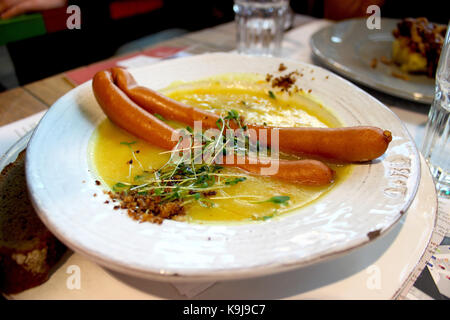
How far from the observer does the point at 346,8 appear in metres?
3.77

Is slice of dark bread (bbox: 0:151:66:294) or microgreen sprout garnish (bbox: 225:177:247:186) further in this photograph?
microgreen sprout garnish (bbox: 225:177:247:186)

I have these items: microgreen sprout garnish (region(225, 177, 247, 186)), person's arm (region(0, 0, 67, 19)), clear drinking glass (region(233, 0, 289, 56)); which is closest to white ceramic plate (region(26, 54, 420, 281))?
microgreen sprout garnish (region(225, 177, 247, 186))

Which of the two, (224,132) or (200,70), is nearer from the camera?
(224,132)

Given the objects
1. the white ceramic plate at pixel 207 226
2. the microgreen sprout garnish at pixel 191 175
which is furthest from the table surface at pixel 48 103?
the microgreen sprout garnish at pixel 191 175

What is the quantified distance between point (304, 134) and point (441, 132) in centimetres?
69

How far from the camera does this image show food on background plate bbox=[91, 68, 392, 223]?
1.26 m

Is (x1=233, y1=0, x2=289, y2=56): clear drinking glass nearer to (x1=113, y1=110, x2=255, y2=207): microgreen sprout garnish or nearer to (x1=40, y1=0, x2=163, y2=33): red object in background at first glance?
(x1=113, y1=110, x2=255, y2=207): microgreen sprout garnish

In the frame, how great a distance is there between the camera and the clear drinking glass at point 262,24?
9.21 feet

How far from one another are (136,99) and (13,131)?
2.06ft

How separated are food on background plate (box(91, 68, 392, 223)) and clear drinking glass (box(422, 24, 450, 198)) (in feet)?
1.50

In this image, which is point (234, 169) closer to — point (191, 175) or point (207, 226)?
point (191, 175)

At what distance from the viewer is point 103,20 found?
4.43 m

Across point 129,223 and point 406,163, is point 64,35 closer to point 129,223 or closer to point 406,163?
point 129,223
